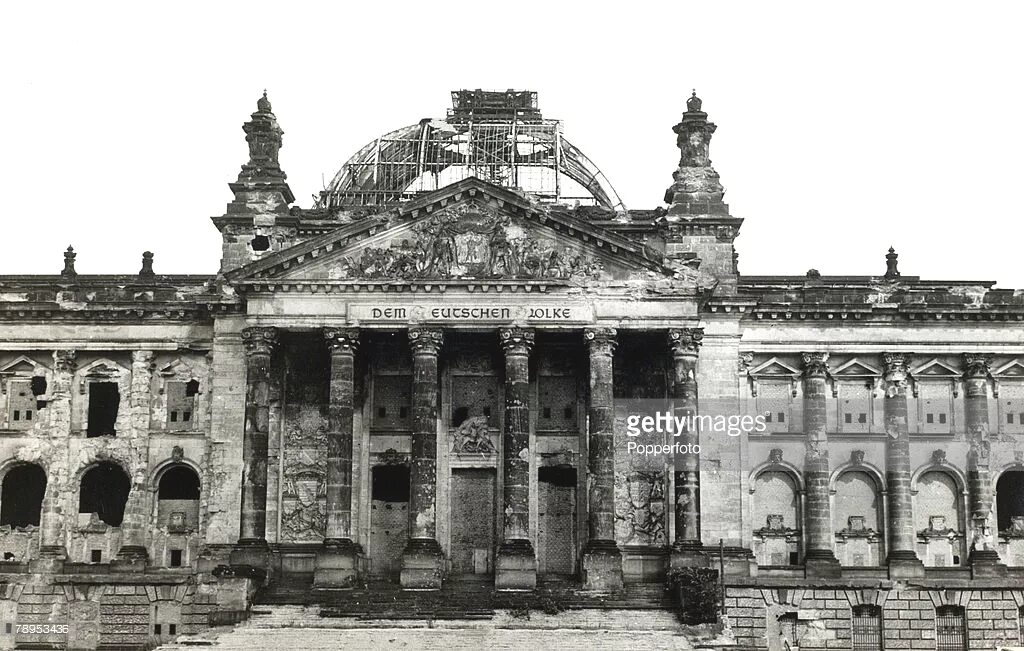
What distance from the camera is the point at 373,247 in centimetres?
4978

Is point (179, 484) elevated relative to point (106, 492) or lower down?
elevated

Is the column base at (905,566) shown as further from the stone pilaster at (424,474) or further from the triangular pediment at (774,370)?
the stone pilaster at (424,474)

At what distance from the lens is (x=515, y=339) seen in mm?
49156

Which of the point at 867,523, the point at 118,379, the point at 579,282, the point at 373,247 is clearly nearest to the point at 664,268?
the point at 579,282

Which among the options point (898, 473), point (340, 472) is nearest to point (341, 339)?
point (340, 472)

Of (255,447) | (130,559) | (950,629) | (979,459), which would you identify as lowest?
(950,629)

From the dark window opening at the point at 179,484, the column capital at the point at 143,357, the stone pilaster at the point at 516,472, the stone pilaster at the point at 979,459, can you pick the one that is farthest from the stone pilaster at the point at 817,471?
the column capital at the point at 143,357

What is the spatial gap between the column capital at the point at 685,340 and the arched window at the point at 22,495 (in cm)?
2490

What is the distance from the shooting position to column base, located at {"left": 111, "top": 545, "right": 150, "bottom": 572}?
173 feet

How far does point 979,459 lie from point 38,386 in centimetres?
3605

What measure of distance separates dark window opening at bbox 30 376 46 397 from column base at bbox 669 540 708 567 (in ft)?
82.3

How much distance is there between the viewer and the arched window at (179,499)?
177 feet

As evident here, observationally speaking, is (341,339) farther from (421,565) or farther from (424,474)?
(421,565)

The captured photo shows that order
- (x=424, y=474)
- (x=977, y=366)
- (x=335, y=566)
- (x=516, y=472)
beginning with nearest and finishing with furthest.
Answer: (x=335, y=566), (x=424, y=474), (x=516, y=472), (x=977, y=366)
